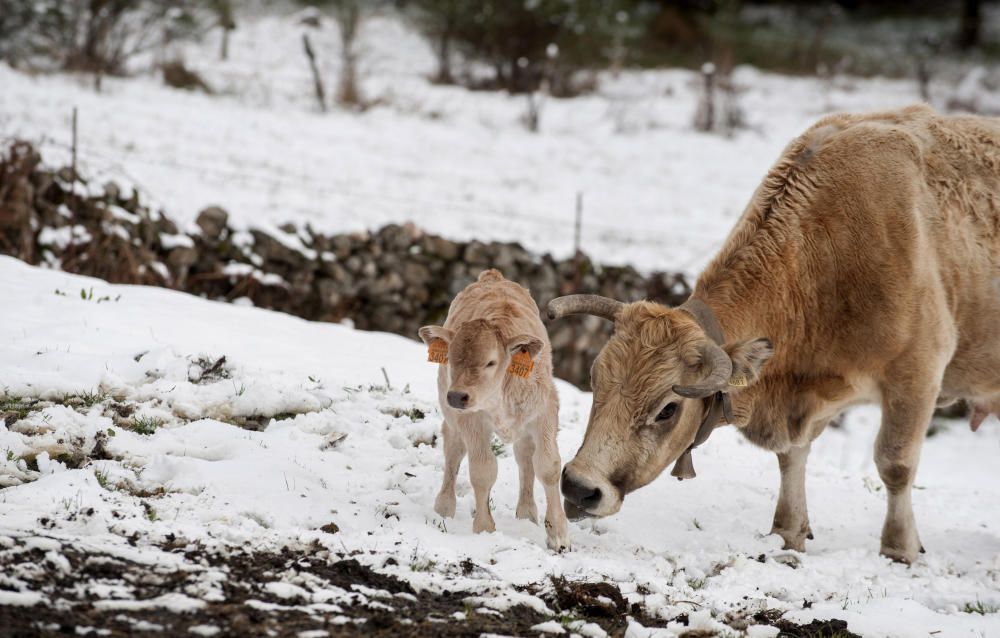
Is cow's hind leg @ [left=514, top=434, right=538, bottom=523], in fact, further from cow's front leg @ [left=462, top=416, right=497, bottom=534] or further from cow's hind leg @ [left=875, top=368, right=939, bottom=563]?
cow's hind leg @ [left=875, top=368, right=939, bottom=563]

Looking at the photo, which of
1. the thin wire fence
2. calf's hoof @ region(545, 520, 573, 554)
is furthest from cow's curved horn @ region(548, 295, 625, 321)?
the thin wire fence

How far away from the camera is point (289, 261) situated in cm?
1152

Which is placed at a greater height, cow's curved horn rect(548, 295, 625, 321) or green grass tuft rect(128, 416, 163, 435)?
cow's curved horn rect(548, 295, 625, 321)

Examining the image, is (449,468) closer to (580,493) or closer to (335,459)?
(335,459)

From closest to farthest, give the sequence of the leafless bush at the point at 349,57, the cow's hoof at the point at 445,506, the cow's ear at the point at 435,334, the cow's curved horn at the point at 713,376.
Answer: the cow's curved horn at the point at 713,376, the cow's ear at the point at 435,334, the cow's hoof at the point at 445,506, the leafless bush at the point at 349,57

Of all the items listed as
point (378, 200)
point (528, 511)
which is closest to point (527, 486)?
point (528, 511)

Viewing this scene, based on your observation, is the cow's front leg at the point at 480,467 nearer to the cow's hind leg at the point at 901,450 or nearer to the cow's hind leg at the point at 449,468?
the cow's hind leg at the point at 449,468

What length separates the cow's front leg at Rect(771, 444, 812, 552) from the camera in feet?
20.7

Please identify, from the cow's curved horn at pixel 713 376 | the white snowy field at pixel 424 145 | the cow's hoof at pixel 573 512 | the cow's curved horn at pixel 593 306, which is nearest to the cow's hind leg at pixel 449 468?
the cow's hoof at pixel 573 512

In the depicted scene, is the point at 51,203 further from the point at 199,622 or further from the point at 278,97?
the point at 278,97

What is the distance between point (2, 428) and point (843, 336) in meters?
4.88

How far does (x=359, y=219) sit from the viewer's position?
41.4 ft

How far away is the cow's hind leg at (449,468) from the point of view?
18.0 feet

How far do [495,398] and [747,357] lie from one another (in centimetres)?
135
